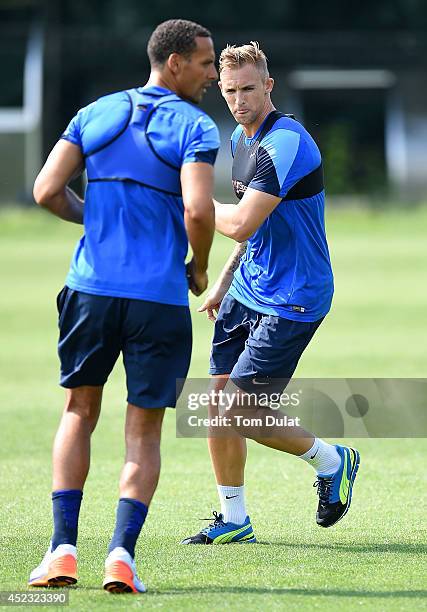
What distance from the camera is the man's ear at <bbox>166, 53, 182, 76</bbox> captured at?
536cm

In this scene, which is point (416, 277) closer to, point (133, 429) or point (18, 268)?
point (18, 268)

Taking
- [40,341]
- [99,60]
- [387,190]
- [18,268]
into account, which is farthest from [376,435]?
[99,60]

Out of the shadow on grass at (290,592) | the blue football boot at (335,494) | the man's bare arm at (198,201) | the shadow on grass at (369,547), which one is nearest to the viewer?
the man's bare arm at (198,201)

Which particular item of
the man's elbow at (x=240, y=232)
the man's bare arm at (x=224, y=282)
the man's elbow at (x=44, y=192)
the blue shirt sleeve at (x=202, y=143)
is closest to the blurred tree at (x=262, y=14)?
the man's bare arm at (x=224, y=282)

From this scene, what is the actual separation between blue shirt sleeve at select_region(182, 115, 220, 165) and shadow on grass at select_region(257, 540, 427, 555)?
2.12 m

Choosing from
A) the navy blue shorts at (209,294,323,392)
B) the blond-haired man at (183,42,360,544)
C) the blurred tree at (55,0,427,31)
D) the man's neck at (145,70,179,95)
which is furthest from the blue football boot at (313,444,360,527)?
the blurred tree at (55,0,427,31)

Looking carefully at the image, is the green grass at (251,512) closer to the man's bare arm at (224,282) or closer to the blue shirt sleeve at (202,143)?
the man's bare arm at (224,282)

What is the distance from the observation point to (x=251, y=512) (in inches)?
284

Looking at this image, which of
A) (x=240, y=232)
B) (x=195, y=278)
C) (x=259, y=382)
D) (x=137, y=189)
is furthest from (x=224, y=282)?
(x=137, y=189)

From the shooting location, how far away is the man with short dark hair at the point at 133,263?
5.30 meters

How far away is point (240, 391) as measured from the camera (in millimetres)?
6566

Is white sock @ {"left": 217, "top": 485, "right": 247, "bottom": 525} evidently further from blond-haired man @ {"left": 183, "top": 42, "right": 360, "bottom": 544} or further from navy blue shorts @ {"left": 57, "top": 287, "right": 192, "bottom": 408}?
navy blue shorts @ {"left": 57, "top": 287, "right": 192, "bottom": 408}

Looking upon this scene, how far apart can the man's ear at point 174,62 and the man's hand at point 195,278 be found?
0.81m

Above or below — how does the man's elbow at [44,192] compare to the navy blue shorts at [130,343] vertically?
above
